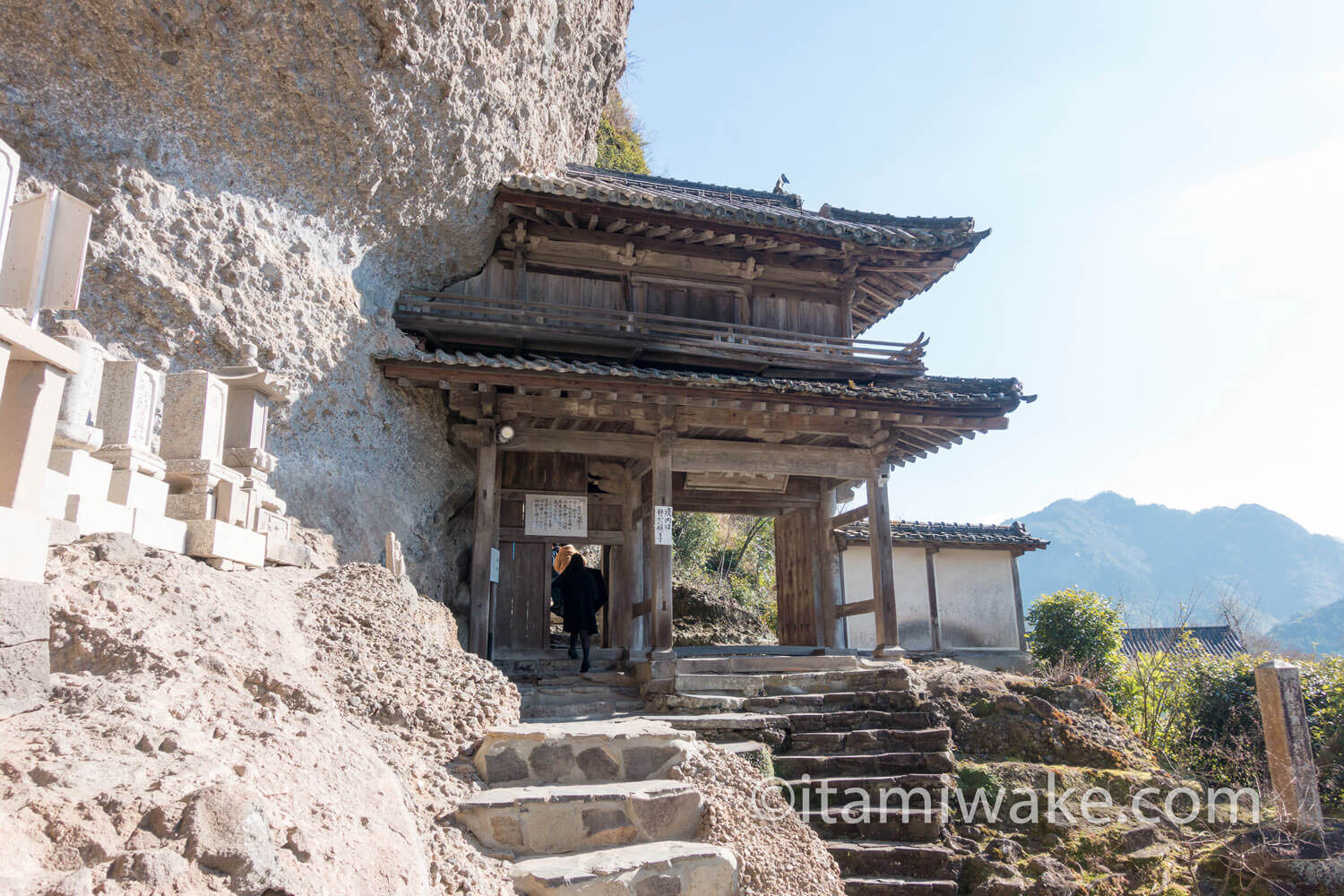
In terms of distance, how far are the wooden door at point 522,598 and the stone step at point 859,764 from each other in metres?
4.75

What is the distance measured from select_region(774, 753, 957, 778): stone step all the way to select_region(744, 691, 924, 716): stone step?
780 millimetres

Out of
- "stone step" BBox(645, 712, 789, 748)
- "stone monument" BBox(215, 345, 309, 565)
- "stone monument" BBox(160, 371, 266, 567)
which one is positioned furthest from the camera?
"stone step" BBox(645, 712, 789, 748)

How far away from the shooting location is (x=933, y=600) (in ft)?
52.3

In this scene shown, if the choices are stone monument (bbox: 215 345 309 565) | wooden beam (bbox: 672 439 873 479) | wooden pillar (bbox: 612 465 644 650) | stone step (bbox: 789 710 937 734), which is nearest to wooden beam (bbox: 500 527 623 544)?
wooden pillar (bbox: 612 465 644 650)

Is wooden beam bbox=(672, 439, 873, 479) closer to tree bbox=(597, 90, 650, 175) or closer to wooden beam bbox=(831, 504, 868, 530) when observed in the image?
wooden beam bbox=(831, 504, 868, 530)

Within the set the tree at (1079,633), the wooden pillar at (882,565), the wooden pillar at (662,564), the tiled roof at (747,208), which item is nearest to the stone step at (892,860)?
the wooden pillar at (662,564)

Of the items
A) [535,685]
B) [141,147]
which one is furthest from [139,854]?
[141,147]

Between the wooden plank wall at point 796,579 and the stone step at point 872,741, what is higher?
the wooden plank wall at point 796,579

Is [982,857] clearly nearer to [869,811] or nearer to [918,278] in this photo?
[869,811]

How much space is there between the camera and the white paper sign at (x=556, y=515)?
1153 cm

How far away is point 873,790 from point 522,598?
18.9ft

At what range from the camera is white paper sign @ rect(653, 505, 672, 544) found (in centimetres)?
1048

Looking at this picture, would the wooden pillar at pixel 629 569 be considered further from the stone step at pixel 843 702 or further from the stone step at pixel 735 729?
the stone step at pixel 735 729

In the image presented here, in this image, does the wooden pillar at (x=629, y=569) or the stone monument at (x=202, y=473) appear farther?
the wooden pillar at (x=629, y=569)
